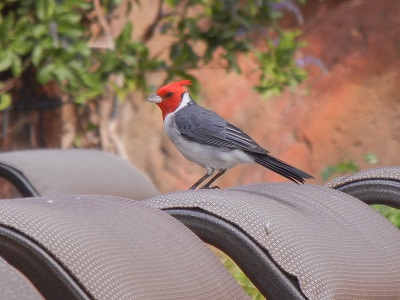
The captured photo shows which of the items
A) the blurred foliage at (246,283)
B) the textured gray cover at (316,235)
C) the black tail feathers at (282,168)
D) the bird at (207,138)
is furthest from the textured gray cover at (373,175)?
the bird at (207,138)

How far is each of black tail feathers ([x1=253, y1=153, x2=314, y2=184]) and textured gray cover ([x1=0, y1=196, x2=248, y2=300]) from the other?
4.60ft

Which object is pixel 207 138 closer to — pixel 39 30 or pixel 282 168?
pixel 282 168

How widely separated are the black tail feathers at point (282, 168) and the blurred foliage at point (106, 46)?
5.30ft

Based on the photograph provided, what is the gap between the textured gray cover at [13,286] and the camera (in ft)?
5.54

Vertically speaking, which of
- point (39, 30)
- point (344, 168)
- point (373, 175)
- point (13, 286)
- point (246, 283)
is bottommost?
point (13, 286)

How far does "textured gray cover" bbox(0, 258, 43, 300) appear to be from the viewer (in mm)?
1688

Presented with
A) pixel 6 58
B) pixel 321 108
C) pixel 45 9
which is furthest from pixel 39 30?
pixel 321 108

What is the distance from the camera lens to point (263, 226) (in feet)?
8.61

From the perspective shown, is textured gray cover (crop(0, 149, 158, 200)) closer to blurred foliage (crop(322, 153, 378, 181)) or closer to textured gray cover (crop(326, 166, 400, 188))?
textured gray cover (crop(326, 166, 400, 188))

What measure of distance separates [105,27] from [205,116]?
2.19 metres

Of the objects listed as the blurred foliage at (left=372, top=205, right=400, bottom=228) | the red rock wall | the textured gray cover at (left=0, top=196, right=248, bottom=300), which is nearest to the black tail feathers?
the blurred foliage at (left=372, top=205, right=400, bottom=228)

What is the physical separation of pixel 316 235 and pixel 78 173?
197cm

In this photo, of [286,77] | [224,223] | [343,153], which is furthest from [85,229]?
[343,153]

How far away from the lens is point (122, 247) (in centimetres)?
213
